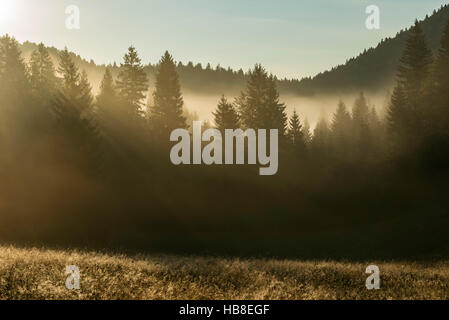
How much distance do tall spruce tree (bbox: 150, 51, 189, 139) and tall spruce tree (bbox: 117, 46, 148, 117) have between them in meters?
4.32

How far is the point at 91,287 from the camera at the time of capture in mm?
8555

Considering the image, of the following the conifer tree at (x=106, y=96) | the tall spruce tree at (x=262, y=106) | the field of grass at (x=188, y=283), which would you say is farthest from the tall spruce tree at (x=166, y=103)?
the field of grass at (x=188, y=283)

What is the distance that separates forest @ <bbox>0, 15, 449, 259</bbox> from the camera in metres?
30.8

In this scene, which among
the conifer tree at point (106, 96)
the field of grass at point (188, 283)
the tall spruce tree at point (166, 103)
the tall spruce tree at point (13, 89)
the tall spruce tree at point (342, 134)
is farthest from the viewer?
the tall spruce tree at point (342, 134)

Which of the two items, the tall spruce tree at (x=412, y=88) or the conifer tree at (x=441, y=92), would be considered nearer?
the conifer tree at (x=441, y=92)

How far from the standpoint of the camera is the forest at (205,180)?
101ft

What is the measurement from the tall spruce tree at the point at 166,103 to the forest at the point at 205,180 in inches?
5.9

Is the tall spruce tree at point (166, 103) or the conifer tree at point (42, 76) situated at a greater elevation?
the conifer tree at point (42, 76)

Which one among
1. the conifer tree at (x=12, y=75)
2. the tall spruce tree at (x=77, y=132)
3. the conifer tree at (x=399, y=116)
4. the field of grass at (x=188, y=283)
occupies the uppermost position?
the conifer tree at (x=12, y=75)

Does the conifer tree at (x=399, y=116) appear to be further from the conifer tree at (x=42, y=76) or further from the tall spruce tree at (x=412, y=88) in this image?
the conifer tree at (x=42, y=76)

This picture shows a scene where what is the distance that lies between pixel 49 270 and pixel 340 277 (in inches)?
326

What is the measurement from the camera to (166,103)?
49.9 metres
